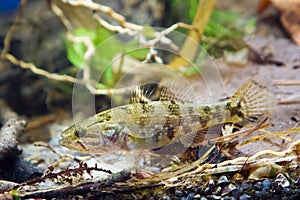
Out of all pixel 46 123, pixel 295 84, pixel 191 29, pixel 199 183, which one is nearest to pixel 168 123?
pixel 199 183

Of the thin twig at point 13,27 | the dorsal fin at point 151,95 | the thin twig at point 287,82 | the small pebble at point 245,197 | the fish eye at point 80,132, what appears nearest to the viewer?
the small pebble at point 245,197

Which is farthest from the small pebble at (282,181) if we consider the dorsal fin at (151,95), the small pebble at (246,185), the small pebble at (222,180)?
the dorsal fin at (151,95)

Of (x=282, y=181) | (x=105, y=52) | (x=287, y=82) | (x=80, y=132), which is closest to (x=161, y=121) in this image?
(x=80, y=132)

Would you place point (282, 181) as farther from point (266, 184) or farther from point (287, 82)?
point (287, 82)

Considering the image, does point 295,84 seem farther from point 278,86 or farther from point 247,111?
point 247,111

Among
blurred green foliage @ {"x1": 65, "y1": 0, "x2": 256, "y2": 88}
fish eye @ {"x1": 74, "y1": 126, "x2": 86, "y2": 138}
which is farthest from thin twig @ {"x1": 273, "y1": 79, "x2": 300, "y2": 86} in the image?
fish eye @ {"x1": 74, "y1": 126, "x2": 86, "y2": 138}

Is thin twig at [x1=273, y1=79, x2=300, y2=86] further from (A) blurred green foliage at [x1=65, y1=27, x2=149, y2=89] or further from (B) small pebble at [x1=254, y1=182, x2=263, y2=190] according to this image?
(B) small pebble at [x1=254, y1=182, x2=263, y2=190]

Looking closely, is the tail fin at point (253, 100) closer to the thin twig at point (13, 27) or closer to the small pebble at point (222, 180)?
the small pebble at point (222, 180)
